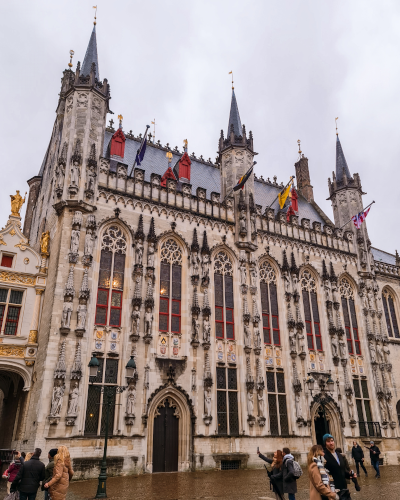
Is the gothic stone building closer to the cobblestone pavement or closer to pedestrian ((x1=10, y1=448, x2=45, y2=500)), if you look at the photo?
the cobblestone pavement

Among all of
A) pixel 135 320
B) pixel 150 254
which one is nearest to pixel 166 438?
pixel 135 320

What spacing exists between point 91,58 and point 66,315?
18916mm

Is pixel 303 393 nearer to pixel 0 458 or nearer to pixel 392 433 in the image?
pixel 392 433

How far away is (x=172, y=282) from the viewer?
86.7 ft

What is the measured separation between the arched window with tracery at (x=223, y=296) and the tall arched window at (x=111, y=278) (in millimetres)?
6389

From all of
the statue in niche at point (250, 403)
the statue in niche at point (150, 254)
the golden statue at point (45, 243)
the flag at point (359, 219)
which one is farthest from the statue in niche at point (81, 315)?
the flag at point (359, 219)

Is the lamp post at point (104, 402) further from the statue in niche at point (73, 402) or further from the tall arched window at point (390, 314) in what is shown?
the tall arched window at point (390, 314)

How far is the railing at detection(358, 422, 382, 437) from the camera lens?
1152 inches

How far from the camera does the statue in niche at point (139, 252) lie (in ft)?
82.6

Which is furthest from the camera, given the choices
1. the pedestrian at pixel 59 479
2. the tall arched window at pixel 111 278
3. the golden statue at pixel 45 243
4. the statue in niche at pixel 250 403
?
the statue in niche at pixel 250 403

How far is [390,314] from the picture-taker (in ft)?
121

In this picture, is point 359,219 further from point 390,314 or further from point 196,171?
point 196,171

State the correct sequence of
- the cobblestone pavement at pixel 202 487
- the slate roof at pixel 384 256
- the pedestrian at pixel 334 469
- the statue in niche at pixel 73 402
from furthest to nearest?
1. the slate roof at pixel 384 256
2. the statue in niche at pixel 73 402
3. the cobblestone pavement at pixel 202 487
4. the pedestrian at pixel 334 469

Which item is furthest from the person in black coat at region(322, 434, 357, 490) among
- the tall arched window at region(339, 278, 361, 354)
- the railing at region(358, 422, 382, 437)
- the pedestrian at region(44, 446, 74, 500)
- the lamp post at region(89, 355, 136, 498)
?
the tall arched window at region(339, 278, 361, 354)
